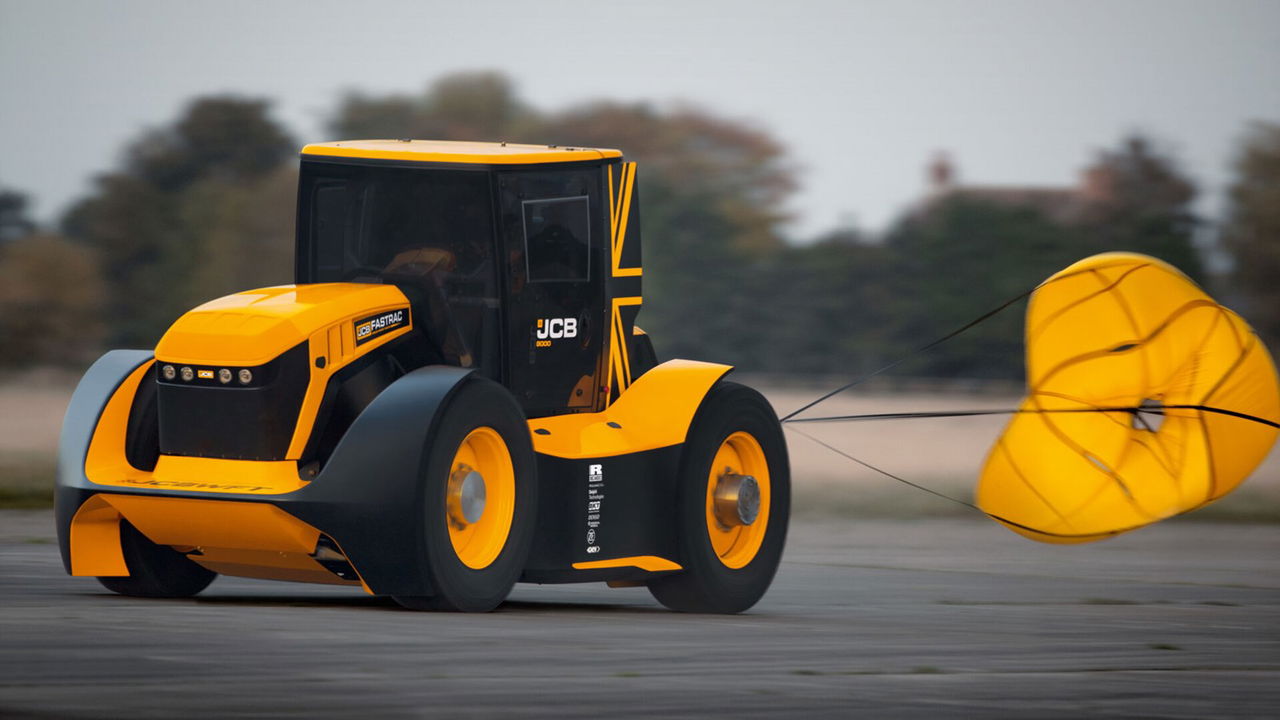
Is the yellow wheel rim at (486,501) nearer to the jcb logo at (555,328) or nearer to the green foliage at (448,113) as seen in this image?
the jcb logo at (555,328)

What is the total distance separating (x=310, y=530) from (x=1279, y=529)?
1497 centimetres

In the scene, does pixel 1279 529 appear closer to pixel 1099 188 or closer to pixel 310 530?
pixel 310 530

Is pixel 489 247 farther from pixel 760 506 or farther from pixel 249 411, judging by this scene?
pixel 760 506

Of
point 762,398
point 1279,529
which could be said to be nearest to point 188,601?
point 762,398

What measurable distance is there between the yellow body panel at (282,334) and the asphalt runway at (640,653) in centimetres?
125

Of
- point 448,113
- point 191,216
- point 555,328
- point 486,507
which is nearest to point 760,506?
point 555,328

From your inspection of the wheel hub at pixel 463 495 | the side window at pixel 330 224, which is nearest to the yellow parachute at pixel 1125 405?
the wheel hub at pixel 463 495

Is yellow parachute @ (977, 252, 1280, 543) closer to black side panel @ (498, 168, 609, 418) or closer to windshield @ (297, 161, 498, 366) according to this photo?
black side panel @ (498, 168, 609, 418)

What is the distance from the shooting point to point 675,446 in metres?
12.1

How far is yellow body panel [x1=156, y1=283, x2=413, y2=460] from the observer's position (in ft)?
34.4

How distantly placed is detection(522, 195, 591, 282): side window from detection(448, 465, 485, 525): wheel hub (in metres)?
1.33

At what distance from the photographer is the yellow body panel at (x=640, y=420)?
38.0 feet

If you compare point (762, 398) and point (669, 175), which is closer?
point (762, 398)

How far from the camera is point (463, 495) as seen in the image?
420 inches
